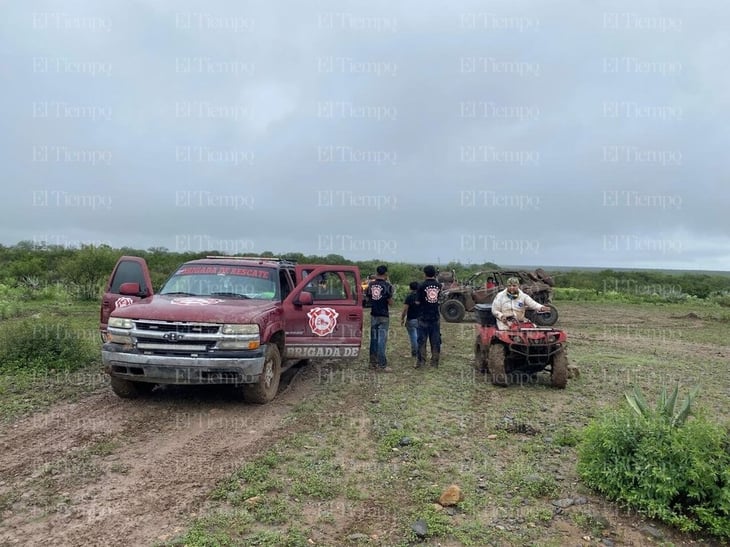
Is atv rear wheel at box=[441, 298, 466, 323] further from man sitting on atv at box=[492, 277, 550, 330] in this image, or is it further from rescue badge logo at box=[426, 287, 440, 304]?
man sitting on atv at box=[492, 277, 550, 330]

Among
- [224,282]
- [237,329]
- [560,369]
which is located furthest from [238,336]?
[560,369]

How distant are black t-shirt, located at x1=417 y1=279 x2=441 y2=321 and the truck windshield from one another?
2.78 m

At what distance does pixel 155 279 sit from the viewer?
2625 cm

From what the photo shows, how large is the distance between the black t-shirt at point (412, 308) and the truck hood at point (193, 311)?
3.35 meters

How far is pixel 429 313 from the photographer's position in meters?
8.79

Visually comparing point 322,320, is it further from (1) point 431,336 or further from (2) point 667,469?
(2) point 667,469

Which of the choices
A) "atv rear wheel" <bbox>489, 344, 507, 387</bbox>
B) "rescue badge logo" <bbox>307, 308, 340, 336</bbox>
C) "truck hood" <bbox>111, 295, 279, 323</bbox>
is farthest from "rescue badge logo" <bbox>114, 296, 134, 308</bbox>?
"atv rear wheel" <bbox>489, 344, 507, 387</bbox>

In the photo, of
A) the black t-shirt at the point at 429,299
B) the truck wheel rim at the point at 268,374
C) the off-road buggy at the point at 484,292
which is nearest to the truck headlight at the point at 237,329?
A: the truck wheel rim at the point at 268,374

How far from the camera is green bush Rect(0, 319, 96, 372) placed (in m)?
7.73

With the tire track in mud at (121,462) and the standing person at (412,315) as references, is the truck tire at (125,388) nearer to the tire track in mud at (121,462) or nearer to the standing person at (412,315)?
the tire track in mud at (121,462)

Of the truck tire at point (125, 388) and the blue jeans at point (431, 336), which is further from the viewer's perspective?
the blue jeans at point (431, 336)

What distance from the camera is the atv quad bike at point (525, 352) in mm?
7293

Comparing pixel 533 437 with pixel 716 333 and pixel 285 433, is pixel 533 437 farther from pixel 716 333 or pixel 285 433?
pixel 716 333

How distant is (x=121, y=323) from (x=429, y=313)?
4.98 m
